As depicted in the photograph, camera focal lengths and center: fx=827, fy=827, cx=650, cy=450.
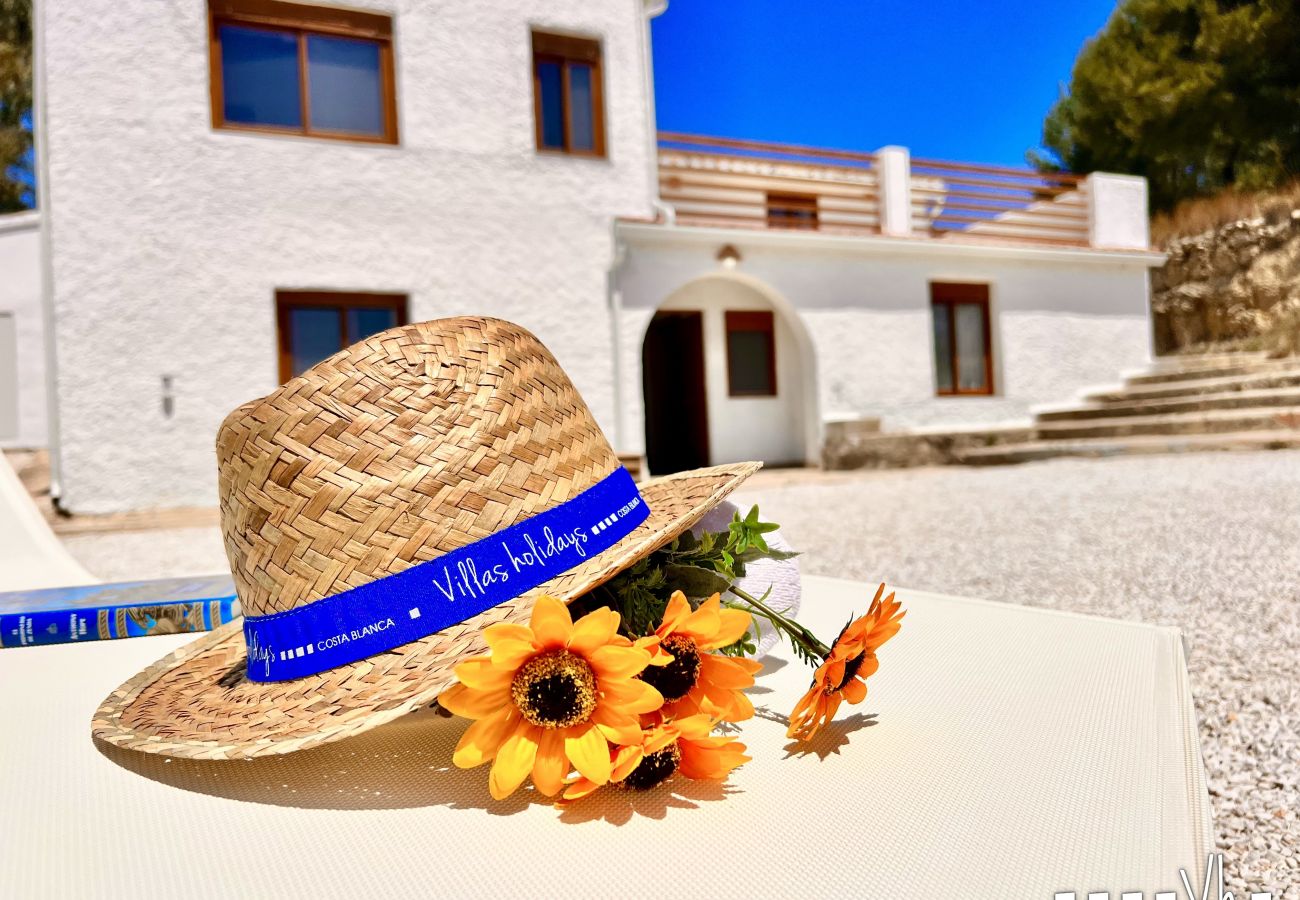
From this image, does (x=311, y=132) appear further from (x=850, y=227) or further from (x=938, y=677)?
(x=938, y=677)

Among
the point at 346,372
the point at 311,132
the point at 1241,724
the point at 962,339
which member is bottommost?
the point at 1241,724

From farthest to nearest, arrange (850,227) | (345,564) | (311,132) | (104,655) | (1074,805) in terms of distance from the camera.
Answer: (850,227)
(311,132)
(104,655)
(345,564)
(1074,805)

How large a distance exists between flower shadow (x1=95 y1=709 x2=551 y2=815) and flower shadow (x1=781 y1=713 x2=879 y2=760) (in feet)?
0.87

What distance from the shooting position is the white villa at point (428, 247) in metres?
6.95

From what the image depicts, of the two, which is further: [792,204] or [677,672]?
[792,204]

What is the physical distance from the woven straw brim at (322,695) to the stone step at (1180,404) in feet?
35.1

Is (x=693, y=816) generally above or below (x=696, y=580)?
below

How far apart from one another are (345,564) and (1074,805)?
73cm

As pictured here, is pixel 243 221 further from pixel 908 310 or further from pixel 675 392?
pixel 908 310

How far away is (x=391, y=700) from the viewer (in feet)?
2.41

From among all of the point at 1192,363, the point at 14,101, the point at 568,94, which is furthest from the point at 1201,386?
the point at 14,101

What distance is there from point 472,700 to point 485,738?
0.12 ft

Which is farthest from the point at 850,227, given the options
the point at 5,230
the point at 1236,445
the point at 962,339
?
the point at 5,230

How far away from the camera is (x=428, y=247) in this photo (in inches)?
310
